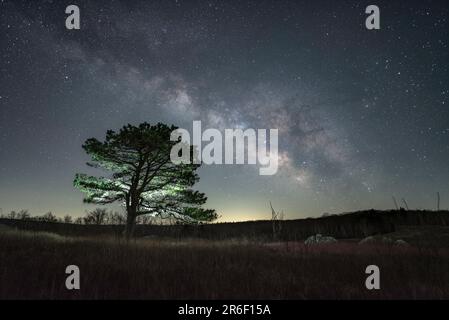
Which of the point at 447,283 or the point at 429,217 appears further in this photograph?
the point at 429,217

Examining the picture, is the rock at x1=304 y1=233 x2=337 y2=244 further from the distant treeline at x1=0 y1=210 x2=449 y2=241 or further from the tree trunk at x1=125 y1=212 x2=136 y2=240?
the tree trunk at x1=125 y1=212 x2=136 y2=240

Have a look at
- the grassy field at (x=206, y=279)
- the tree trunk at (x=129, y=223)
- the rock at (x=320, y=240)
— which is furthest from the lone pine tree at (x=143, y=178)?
the grassy field at (x=206, y=279)

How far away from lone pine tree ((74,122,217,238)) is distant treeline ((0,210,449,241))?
Answer: 5861 millimetres

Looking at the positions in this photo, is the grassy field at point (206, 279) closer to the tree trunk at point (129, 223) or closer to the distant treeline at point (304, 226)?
the tree trunk at point (129, 223)

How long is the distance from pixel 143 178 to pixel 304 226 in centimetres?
2504

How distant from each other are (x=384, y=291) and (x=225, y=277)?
2303 millimetres

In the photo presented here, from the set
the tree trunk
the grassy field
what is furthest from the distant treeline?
the grassy field

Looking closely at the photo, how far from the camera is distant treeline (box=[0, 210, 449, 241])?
28.3 metres

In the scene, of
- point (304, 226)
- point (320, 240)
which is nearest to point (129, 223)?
point (320, 240)

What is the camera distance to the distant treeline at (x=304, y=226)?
28.3 metres

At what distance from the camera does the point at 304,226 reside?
129ft
